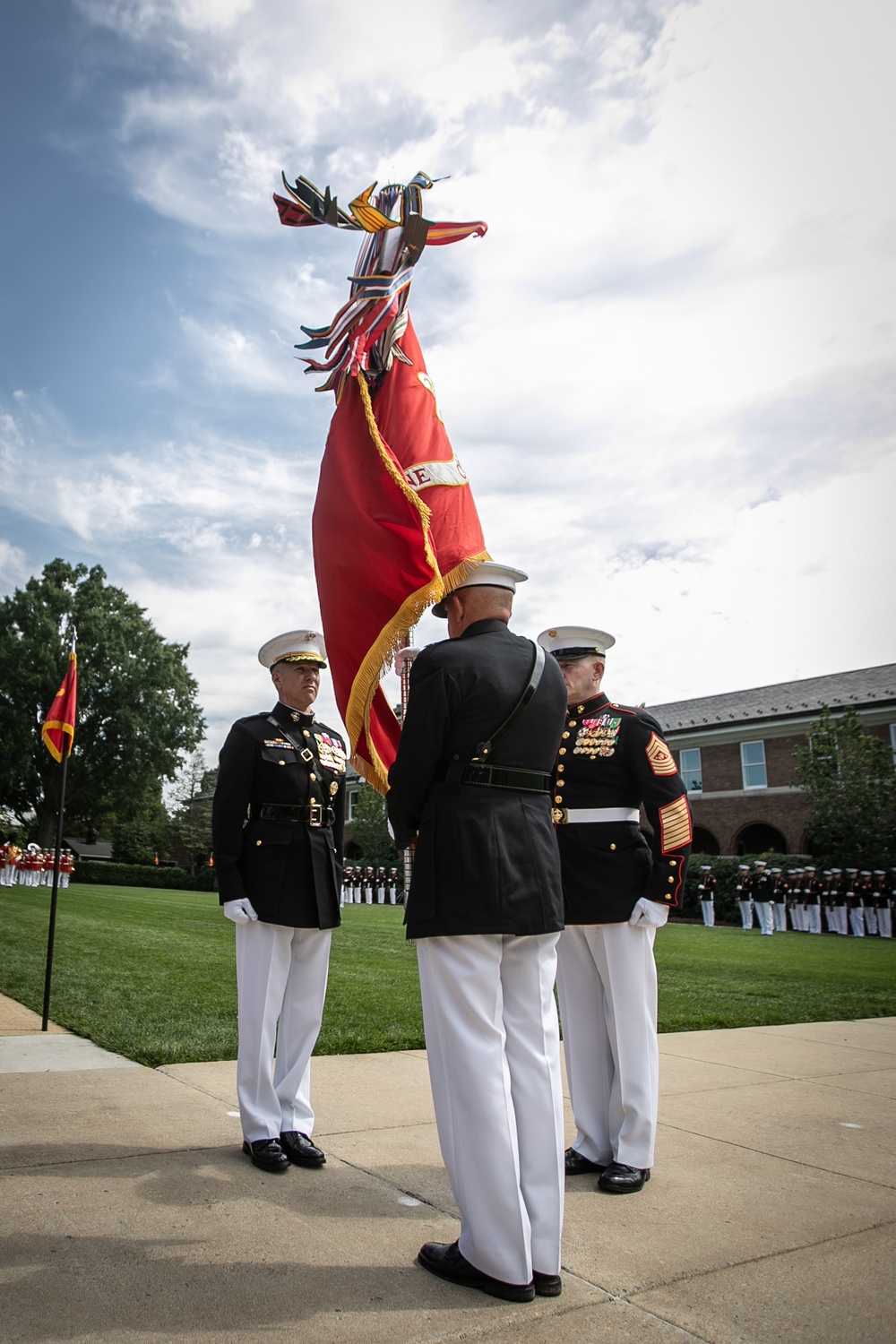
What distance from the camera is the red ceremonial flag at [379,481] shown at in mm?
5738

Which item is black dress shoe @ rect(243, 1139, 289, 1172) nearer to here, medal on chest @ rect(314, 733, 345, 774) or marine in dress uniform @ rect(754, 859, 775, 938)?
medal on chest @ rect(314, 733, 345, 774)

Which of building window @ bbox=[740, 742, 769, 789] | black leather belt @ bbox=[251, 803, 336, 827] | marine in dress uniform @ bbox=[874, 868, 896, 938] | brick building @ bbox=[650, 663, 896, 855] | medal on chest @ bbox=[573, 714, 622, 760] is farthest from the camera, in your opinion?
building window @ bbox=[740, 742, 769, 789]

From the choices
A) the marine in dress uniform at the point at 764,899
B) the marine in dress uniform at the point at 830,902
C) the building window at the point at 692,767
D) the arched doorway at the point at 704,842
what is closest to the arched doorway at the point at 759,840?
the arched doorway at the point at 704,842

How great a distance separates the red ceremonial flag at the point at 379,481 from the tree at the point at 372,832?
4162 cm

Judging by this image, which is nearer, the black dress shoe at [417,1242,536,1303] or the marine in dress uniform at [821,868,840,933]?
the black dress shoe at [417,1242,536,1303]

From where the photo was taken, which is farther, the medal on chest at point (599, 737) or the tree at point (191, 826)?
the tree at point (191, 826)

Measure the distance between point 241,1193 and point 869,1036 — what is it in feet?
20.2

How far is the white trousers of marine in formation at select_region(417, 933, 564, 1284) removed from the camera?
2.76 meters

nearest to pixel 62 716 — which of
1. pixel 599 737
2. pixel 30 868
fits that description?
pixel 599 737

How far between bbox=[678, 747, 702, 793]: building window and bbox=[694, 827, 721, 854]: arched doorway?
1753 millimetres

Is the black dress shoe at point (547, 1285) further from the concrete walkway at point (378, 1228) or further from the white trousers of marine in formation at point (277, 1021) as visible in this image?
the white trousers of marine in formation at point (277, 1021)

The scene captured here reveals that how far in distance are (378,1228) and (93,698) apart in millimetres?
46978

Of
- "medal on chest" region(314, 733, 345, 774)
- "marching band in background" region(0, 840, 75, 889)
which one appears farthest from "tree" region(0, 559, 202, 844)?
"medal on chest" region(314, 733, 345, 774)

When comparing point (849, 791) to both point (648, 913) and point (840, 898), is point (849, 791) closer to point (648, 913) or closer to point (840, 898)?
point (840, 898)
